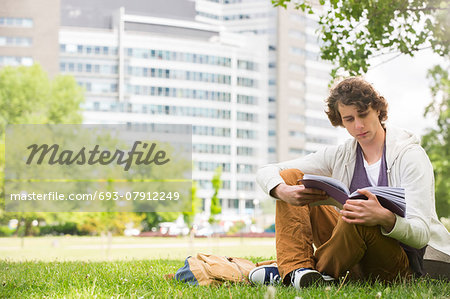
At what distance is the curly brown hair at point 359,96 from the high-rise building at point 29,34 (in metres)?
63.2

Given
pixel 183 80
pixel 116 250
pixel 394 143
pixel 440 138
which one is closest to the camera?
pixel 394 143

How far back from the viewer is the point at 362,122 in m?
3.55

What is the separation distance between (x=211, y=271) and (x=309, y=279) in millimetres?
804

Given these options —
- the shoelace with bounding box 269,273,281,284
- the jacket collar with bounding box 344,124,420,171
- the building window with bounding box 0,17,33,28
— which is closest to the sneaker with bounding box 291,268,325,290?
the shoelace with bounding box 269,273,281,284

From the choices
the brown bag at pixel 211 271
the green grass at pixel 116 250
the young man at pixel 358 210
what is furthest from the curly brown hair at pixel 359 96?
the green grass at pixel 116 250

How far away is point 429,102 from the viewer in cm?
2625

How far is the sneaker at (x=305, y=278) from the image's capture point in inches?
126

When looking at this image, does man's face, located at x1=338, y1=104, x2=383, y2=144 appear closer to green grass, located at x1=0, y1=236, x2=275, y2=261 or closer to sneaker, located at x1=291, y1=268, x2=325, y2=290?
sneaker, located at x1=291, y1=268, x2=325, y2=290

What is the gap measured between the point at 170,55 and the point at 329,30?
65996mm

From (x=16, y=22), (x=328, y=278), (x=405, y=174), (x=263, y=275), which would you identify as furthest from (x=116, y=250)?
(x=16, y=22)

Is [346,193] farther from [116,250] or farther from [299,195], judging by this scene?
[116,250]

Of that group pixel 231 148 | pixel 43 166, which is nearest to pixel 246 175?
pixel 231 148

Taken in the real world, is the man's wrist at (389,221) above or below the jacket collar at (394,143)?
below

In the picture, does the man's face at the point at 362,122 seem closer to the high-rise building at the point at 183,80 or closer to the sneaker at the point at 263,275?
the sneaker at the point at 263,275
